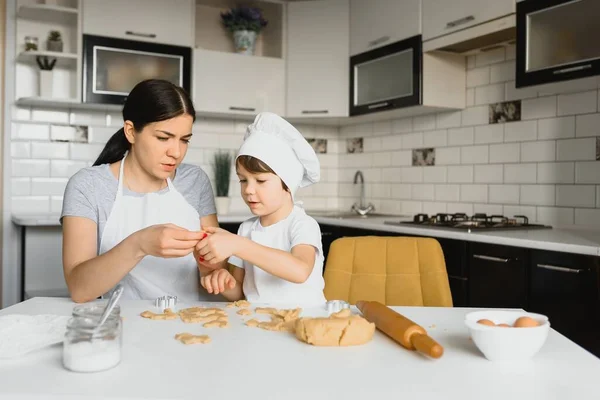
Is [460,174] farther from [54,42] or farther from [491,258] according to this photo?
[54,42]

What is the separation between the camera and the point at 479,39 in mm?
3125

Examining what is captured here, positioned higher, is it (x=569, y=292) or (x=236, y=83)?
(x=236, y=83)

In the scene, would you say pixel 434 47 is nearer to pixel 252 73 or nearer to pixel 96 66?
pixel 252 73

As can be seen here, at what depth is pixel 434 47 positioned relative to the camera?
11.0 feet

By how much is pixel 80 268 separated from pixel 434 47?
96.6 inches

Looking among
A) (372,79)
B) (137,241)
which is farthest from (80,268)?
(372,79)

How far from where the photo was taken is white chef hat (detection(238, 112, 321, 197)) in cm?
165

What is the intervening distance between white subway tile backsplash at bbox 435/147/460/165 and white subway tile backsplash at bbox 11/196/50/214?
2.50m

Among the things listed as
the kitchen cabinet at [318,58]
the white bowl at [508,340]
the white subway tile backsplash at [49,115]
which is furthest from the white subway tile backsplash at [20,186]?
the white bowl at [508,340]

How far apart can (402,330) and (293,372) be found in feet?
0.82

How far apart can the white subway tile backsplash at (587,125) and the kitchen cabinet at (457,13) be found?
0.61 m

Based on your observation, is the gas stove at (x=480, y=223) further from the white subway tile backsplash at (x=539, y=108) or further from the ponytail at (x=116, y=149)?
the ponytail at (x=116, y=149)

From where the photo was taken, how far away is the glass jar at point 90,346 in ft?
3.28

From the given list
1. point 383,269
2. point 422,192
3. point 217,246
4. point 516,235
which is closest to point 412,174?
point 422,192
